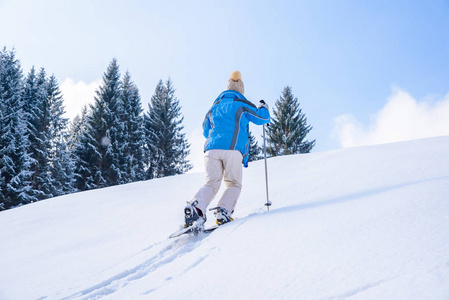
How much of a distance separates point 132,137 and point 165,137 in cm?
288

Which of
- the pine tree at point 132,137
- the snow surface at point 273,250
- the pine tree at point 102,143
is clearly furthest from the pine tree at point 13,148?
the snow surface at point 273,250

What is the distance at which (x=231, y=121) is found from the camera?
2949mm

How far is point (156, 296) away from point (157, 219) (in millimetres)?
2021

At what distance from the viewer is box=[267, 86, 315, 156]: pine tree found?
75.5 feet

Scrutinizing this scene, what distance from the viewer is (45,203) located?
519cm

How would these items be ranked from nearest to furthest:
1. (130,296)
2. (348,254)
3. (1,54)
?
(348,254), (130,296), (1,54)

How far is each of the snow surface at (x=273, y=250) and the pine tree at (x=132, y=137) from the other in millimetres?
16720

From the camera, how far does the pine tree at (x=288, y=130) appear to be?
75.5ft

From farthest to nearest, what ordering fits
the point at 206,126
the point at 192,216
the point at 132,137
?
the point at 132,137 → the point at 206,126 → the point at 192,216

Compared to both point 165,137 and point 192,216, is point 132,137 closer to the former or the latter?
point 165,137

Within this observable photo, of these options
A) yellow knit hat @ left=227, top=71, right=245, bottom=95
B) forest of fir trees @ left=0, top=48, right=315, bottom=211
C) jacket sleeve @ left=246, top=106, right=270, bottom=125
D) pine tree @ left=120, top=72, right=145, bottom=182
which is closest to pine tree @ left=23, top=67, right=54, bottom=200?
forest of fir trees @ left=0, top=48, right=315, bottom=211

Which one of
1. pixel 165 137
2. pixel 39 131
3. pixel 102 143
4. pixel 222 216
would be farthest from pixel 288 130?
pixel 222 216

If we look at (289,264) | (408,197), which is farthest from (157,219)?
(408,197)

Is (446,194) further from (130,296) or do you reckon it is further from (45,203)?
(45,203)
